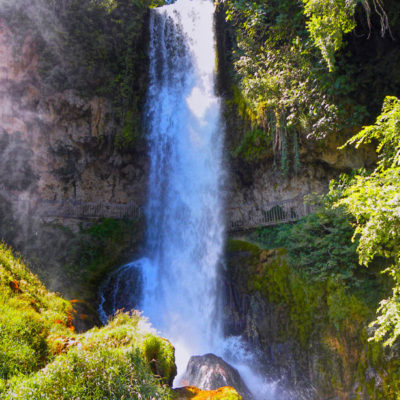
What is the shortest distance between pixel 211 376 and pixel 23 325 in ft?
13.9

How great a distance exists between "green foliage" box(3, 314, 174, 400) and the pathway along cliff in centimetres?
450

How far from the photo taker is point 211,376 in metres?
6.70

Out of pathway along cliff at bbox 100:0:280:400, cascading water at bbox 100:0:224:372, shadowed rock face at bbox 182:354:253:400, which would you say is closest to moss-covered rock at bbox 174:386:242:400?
shadowed rock face at bbox 182:354:253:400

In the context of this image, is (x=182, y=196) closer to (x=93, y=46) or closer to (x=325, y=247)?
(x=325, y=247)

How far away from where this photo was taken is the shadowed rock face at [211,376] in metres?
6.62

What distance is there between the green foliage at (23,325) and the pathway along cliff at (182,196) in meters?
4.33

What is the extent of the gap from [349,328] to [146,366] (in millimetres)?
4916

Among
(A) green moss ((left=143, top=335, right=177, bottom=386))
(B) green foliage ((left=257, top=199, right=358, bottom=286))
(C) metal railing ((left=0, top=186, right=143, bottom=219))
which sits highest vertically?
(C) metal railing ((left=0, top=186, right=143, bottom=219))

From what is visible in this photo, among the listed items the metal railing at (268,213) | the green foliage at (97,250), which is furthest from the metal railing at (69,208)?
the metal railing at (268,213)

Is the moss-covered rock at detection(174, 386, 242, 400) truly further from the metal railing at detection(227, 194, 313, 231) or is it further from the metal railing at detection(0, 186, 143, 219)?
the metal railing at detection(0, 186, 143, 219)

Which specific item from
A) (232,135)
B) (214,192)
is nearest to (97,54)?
(232,135)

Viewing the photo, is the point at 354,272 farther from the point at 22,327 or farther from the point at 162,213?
the point at 162,213

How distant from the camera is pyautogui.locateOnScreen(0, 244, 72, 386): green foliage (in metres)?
3.77

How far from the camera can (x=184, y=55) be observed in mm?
14789
